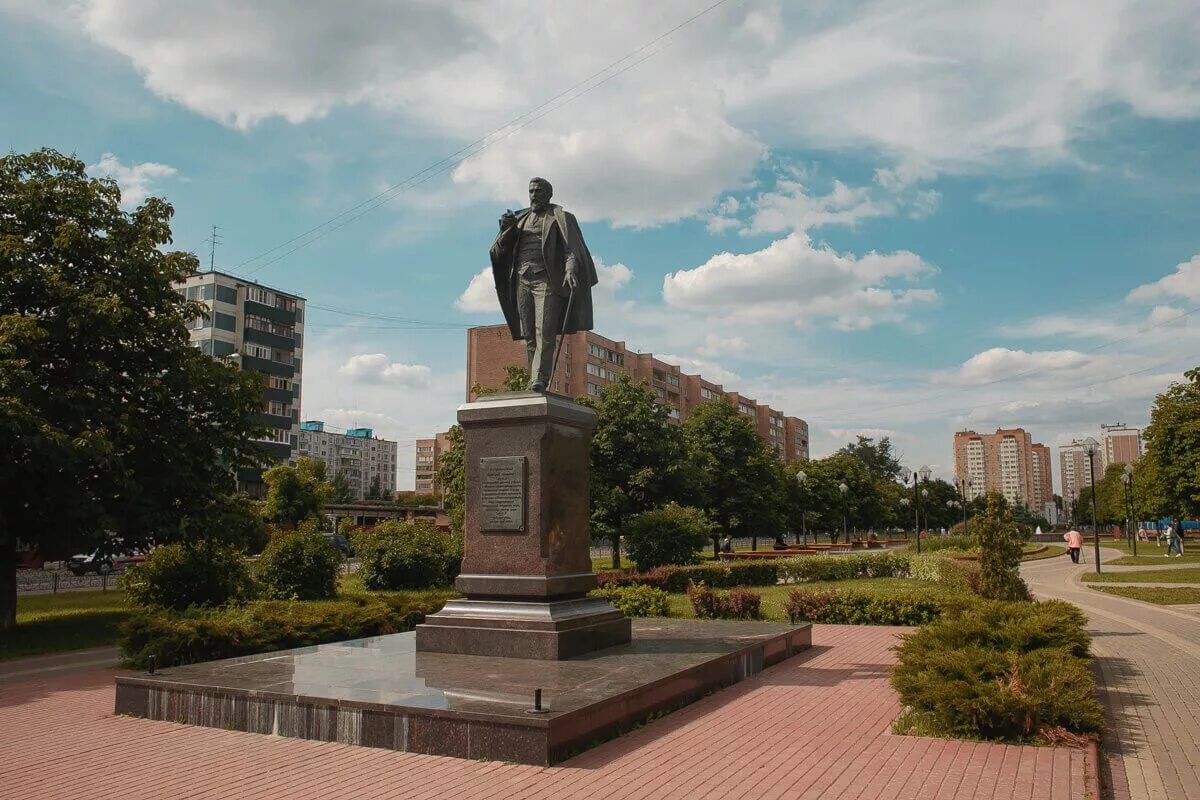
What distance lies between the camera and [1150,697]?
9617 mm

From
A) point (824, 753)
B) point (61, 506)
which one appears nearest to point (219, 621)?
point (61, 506)

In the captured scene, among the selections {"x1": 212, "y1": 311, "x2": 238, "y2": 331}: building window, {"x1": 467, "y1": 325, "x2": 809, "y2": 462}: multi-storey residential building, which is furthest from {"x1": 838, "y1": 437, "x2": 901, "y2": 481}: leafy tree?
{"x1": 212, "y1": 311, "x2": 238, "y2": 331}: building window

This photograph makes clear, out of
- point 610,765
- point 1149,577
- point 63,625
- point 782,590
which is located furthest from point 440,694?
point 1149,577

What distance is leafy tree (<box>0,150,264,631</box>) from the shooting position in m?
15.2

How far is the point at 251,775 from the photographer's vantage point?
21.0 feet

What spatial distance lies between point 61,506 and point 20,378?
2613mm

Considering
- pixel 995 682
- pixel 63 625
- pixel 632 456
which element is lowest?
pixel 63 625

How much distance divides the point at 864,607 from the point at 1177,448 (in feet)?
128

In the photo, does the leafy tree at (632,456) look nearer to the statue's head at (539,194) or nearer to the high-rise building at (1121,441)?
the statue's head at (539,194)

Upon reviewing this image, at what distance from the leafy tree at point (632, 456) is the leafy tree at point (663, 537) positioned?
18.4ft

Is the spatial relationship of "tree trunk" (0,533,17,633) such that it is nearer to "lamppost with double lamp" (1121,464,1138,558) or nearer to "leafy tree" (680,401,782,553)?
"leafy tree" (680,401,782,553)

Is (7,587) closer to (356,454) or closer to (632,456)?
(632,456)

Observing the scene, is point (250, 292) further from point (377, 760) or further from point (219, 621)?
point (377, 760)

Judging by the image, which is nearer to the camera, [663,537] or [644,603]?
[644,603]
